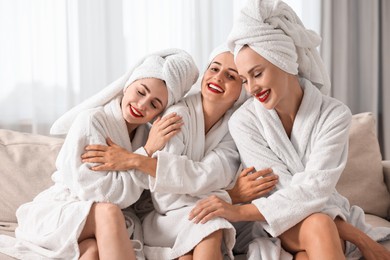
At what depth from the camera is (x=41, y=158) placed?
9.23ft

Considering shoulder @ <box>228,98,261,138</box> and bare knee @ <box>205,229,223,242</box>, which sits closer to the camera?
bare knee @ <box>205,229,223,242</box>

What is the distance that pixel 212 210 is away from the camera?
2.24 m

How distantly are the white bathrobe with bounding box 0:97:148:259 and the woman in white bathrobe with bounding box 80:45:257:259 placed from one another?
62 millimetres

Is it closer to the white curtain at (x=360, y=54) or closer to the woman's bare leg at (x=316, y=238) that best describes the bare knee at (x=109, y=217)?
the woman's bare leg at (x=316, y=238)

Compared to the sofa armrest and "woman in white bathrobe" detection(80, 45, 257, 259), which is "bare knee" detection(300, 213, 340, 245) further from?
the sofa armrest

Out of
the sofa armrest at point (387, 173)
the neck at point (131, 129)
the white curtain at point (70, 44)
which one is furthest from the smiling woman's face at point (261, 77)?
the white curtain at point (70, 44)

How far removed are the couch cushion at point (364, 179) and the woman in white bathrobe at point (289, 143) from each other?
1.23 feet

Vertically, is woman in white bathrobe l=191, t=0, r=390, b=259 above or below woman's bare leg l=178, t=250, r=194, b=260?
above

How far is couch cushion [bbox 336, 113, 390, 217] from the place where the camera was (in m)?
2.85

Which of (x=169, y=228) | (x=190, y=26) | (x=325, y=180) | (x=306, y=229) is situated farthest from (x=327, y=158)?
(x=190, y=26)

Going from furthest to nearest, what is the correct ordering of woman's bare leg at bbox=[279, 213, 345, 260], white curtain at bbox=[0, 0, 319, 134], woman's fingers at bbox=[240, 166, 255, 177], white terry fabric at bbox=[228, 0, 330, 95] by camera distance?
white curtain at bbox=[0, 0, 319, 134]
woman's fingers at bbox=[240, 166, 255, 177]
white terry fabric at bbox=[228, 0, 330, 95]
woman's bare leg at bbox=[279, 213, 345, 260]

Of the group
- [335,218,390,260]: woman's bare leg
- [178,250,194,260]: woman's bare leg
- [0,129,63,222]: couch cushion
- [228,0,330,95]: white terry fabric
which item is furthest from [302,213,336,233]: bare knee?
[0,129,63,222]: couch cushion

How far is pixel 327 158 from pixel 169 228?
581mm

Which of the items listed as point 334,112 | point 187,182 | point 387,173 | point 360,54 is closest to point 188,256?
point 187,182
